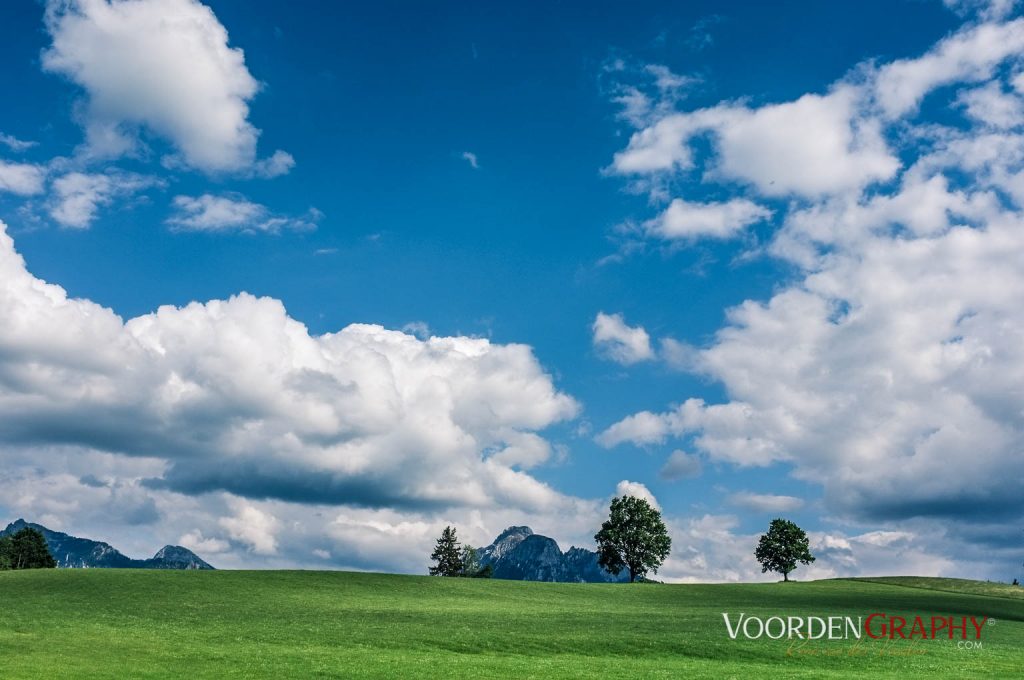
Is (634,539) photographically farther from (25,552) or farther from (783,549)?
(25,552)

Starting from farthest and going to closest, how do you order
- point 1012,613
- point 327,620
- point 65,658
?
point 1012,613 → point 327,620 → point 65,658

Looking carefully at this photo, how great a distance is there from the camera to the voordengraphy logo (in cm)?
5178

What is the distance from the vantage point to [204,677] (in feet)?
104

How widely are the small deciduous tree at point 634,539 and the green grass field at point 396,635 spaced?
4003 cm

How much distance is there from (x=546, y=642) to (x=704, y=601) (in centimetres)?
4671

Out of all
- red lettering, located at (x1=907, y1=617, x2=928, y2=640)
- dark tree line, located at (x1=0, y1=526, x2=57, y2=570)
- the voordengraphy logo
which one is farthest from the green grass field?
dark tree line, located at (x1=0, y1=526, x2=57, y2=570)

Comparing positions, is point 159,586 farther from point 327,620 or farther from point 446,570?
point 446,570

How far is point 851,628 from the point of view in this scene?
5719 centimetres

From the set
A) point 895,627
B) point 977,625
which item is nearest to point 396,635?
point 895,627

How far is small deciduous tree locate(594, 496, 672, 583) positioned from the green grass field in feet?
131

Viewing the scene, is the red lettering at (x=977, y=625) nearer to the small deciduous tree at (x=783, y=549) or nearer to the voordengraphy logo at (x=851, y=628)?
the voordengraphy logo at (x=851, y=628)

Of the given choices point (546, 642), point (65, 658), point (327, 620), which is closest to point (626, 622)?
point (546, 642)

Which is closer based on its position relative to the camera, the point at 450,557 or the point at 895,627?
the point at 895,627

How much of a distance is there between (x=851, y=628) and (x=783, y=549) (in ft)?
250
